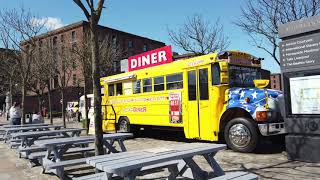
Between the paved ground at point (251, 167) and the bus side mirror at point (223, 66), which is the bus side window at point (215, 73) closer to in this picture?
the bus side mirror at point (223, 66)

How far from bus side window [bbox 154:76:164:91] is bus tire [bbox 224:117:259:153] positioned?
339 centimetres

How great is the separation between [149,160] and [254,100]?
5227 millimetres

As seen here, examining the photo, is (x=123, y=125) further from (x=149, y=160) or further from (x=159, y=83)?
(x=149, y=160)

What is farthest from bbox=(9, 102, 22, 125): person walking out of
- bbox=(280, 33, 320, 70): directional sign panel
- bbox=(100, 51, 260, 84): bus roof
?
bbox=(280, 33, 320, 70): directional sign panel

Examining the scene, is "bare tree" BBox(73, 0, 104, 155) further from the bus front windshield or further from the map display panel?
the bus front windshield

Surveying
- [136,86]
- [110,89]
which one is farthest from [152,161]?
[110,89]

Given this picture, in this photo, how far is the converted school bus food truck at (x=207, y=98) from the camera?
9.55 m

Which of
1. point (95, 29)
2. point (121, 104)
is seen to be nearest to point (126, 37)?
point (121, 104)

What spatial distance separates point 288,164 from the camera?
7984 millimetres

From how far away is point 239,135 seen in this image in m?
9.73

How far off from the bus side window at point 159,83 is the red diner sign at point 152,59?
0.75 metres

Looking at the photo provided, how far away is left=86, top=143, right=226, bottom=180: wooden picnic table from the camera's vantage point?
4.76 m

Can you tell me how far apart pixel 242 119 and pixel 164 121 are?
11.7 feet

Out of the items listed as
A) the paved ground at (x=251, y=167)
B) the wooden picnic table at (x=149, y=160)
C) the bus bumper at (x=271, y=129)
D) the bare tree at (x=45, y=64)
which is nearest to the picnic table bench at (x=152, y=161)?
the wooden picnic table at (x=149, y=160)
